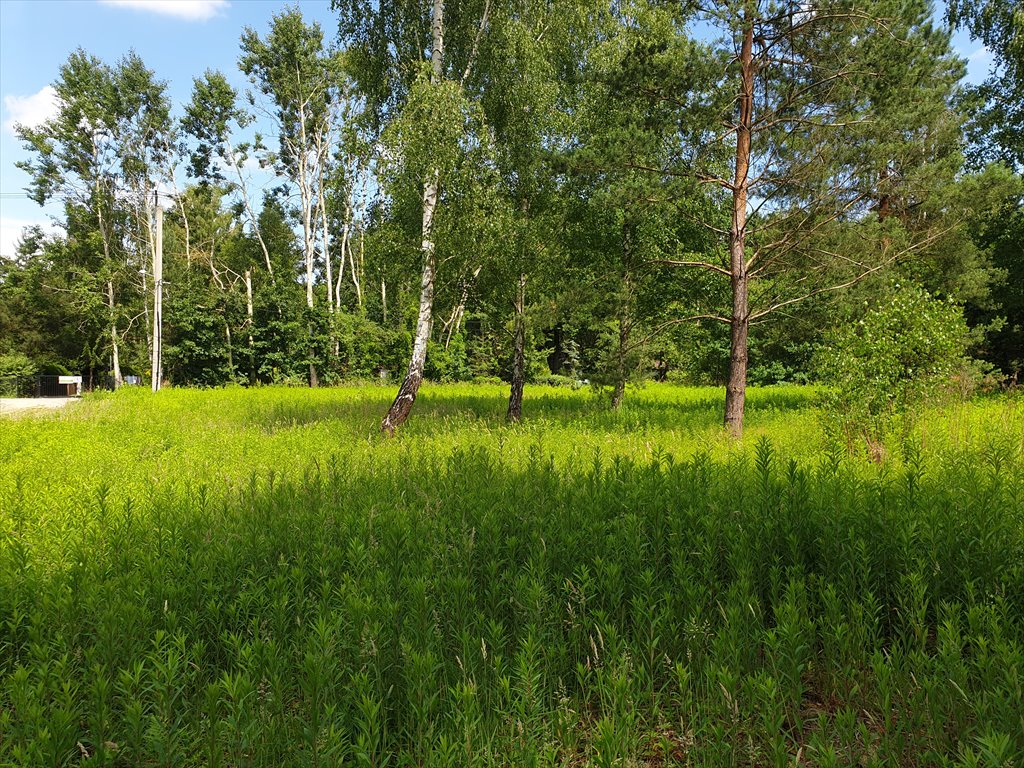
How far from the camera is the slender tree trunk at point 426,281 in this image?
12422 mm

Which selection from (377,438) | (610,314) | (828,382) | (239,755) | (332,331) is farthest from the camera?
(332,331)

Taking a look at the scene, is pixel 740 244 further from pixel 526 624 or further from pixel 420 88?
pixel 526 624

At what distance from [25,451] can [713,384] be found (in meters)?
27.8

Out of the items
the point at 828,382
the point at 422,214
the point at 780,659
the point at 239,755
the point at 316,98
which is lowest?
the point at 239,755

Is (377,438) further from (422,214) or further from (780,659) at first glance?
(780,659)

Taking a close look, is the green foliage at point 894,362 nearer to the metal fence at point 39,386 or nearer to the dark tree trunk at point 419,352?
the dark tree trunk at point 419,352

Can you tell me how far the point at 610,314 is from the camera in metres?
14.6

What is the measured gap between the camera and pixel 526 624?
2885mm

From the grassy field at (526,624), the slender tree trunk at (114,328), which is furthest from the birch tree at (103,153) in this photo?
the grassy field at (526,624)

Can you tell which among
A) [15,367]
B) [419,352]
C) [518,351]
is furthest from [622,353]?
[15,367]

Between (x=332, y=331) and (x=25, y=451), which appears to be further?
(x=332, y=331)

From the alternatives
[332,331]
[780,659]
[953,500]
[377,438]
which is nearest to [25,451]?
[377,438]

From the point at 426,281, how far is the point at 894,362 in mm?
9217

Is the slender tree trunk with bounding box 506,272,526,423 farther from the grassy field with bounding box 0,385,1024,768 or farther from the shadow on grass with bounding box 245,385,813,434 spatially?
the grassy field with bounding box 0,385,1024,768
